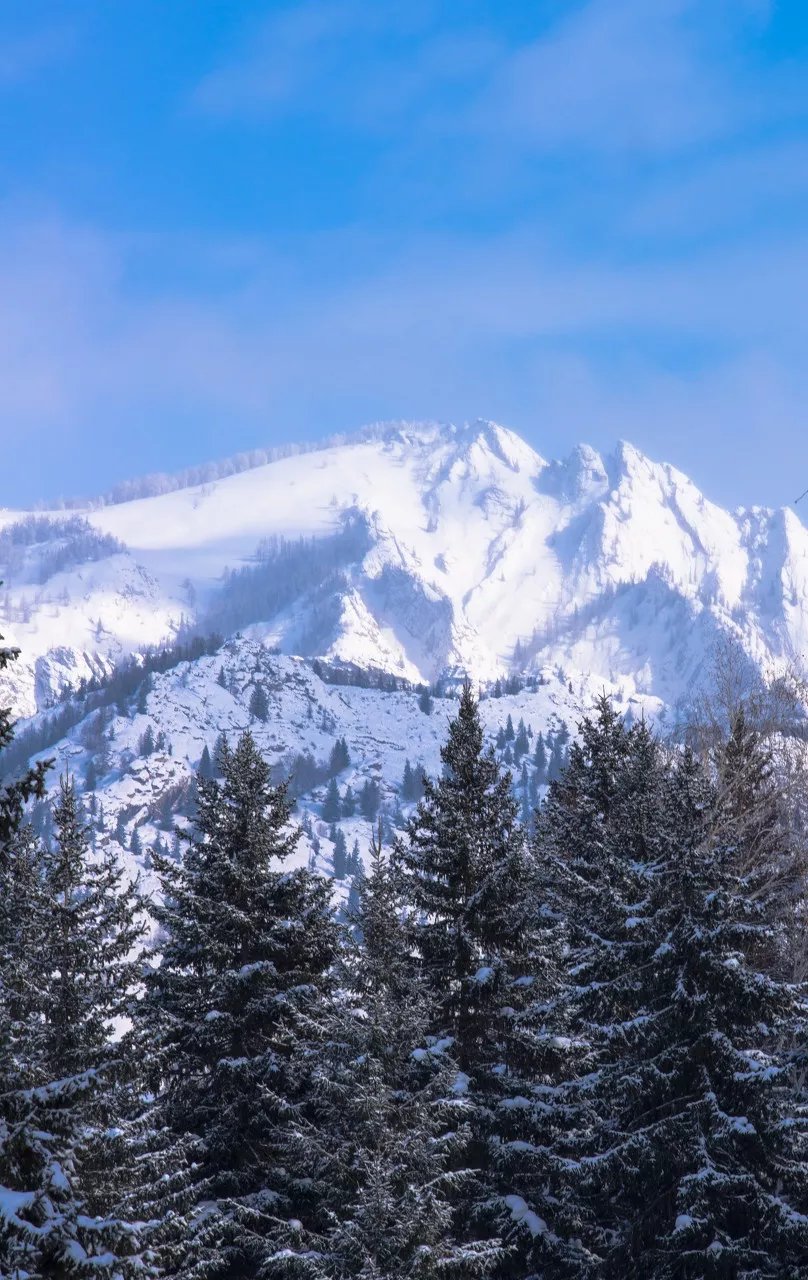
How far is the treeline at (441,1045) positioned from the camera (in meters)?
18.2

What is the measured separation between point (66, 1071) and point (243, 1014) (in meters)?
4.71

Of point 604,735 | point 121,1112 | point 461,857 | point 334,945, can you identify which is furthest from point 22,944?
point 604,735

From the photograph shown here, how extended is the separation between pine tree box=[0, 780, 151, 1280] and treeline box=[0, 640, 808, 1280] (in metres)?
0.08

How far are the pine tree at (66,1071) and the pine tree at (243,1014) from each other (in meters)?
1.29

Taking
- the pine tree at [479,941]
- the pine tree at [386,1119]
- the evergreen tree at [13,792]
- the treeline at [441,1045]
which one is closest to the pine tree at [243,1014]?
the treeline at [441,1045]

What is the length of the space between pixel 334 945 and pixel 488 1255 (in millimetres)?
7289

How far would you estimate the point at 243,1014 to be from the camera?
2378 cm

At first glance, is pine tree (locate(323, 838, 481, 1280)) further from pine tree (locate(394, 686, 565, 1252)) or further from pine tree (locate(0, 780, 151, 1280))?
pine tree (locate(0, 780, 151, 1280))

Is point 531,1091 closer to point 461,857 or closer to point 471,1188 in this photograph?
point 471,1188

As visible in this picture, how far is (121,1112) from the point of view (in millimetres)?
18203

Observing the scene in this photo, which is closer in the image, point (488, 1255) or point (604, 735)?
point (488, 1255)

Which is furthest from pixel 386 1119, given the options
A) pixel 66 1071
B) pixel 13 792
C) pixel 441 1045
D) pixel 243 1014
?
pixel 13 792

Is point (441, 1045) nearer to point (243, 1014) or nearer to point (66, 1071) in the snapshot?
point (243, 1014)

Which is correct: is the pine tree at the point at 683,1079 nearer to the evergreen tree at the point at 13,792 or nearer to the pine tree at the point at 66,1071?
the pine tree at the point at 66,1071
